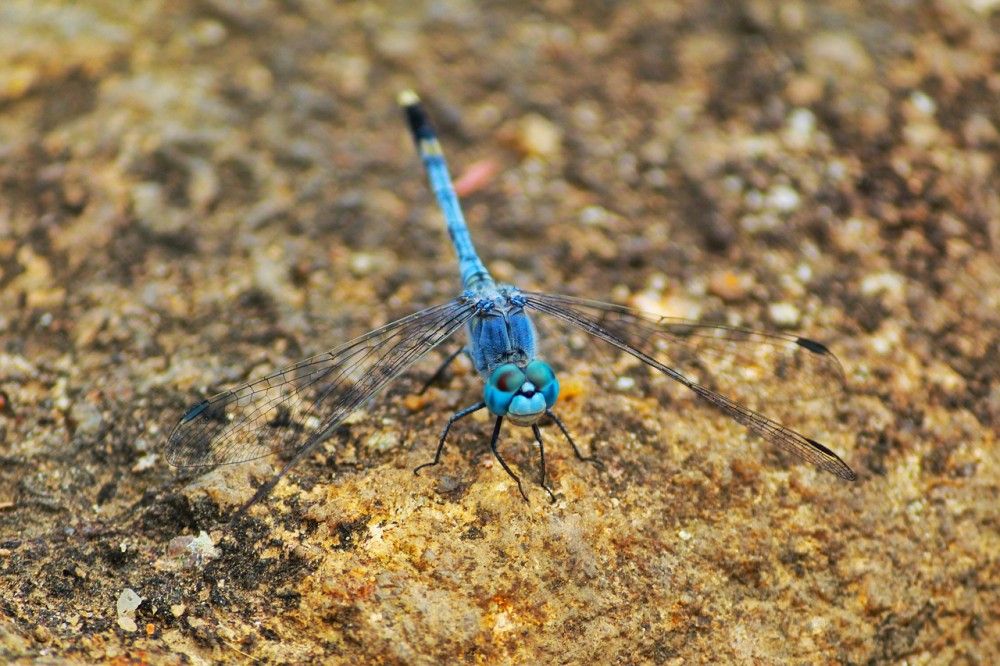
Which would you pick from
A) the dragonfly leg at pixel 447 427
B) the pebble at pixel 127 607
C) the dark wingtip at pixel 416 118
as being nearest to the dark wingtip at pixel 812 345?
the dragonfly leg at pixel 447 427

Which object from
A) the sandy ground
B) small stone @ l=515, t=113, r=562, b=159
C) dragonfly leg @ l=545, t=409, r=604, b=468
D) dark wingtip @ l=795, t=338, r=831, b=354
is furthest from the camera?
small stone @ l=515, t=113, r=562, b=159

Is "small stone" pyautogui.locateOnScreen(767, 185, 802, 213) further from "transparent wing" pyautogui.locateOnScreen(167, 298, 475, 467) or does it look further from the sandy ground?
"transparent wing" pyautogui.locateOnScreen(167, 298, 475, 467)

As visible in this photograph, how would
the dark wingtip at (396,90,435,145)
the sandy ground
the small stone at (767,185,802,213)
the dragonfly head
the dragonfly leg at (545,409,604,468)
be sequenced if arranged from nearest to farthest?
the sandy ground < the dragonfly head < the dragonfly leg at (545,409,604,468) < the small stone at (767,185,802,213) < the dark wingtip at (396,90,435,145)

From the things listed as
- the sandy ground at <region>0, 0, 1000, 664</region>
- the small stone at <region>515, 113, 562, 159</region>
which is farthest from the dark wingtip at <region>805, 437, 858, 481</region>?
the small stone at <region>515, 113, 562, 159</region>

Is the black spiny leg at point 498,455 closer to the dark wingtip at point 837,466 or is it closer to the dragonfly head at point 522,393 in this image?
the dragonfly head at point 522,393

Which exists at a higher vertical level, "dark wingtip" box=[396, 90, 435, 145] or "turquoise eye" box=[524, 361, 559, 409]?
"dark wingtip" box=[396, 90, 435, 145]

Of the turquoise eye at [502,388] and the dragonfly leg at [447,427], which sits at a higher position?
the turquoise eye at [502,388]

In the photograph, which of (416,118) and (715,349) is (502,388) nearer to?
(715,349)
